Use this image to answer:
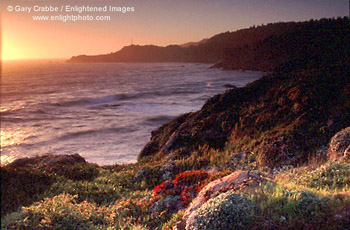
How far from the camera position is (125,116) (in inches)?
1475

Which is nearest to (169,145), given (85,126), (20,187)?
(20,187)

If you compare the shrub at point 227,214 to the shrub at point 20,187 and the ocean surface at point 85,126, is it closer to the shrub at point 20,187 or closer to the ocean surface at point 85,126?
the shrub at point 20,187

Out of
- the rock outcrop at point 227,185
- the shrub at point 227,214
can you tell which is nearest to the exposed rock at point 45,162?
the rock outcrop at point 227,185

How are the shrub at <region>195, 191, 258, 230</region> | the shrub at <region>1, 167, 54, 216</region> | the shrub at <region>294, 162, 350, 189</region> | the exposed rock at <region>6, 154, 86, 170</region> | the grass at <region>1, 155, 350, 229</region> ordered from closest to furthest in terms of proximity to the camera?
the shrub at <region>195, 191, 258, 230</region> < the grass at <region>1, 155, 350, 229</region> < the shrub at <region>294, 162, 350, 189</region> < the shrub at <region>1, 167, 54, 216</region> < the exposed rock at <region>6, 154, 86, 170</region>

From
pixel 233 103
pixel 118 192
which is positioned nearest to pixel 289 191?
pixel 118 192

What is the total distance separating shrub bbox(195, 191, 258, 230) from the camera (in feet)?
13.9

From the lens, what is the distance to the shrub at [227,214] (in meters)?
4.25

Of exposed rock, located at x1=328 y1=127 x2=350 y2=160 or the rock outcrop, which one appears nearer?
the rock outcrop

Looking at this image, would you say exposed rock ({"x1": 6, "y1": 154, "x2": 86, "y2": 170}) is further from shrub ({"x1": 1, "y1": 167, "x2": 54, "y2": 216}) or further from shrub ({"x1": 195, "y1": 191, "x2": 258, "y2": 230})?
shrub ({"x1": 195, "y1": 191, "x2": 258, "y2": 230})

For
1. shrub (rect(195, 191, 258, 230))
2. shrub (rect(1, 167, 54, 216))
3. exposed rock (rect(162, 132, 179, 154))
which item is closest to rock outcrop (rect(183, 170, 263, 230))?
shrub (rect(195, 191, 258, 230))

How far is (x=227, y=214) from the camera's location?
436 centimetres

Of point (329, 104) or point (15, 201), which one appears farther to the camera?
point (329, 104)

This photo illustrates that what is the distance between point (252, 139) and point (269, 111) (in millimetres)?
2406

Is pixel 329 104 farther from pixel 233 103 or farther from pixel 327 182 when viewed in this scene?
pixel 327 182
